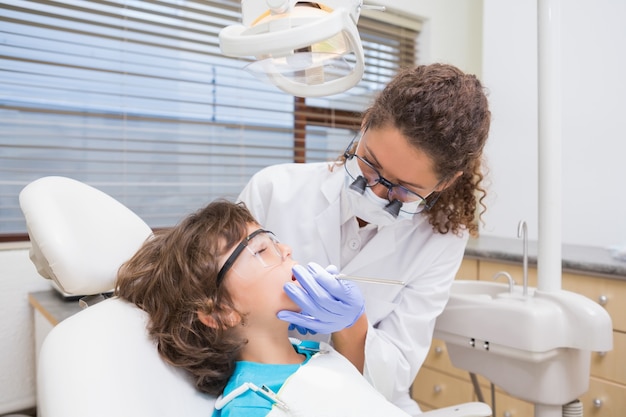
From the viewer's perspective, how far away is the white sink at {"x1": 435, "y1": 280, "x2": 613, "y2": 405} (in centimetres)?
119

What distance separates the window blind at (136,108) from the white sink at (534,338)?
1368 mm

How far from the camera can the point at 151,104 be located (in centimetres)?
213

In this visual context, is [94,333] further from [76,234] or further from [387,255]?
[387,255]

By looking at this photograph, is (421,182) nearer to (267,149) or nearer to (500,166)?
(267,149)

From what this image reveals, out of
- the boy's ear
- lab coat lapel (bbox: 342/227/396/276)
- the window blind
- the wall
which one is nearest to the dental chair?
the boy's ear

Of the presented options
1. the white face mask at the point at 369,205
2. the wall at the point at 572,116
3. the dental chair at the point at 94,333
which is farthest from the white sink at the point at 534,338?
the wall at the point at 572,116

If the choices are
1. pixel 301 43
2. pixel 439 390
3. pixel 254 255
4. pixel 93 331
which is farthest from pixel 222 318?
pixel 439 390

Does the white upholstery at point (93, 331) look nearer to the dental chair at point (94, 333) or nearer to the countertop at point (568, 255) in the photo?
the dental chair at point (94, 333)

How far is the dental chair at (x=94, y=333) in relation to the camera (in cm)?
74

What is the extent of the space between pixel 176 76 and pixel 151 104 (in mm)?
180

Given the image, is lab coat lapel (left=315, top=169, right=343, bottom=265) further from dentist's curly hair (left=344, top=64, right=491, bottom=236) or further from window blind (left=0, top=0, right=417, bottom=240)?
window blind (left=0, top=0, right=417, bottom=240)

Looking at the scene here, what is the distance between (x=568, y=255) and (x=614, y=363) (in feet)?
1.46

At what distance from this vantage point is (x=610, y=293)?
72.8 inches

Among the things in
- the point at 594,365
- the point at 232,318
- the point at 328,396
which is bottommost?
the point at 594,365
